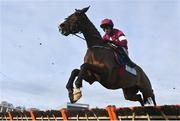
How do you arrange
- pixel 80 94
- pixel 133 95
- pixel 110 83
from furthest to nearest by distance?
1. pixel 133 95
2. pixel 110 83
3. pixel 80 94

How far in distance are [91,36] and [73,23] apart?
64 centimetres

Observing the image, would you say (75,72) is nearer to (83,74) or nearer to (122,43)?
(83,74)

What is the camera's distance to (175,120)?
843 centimetres

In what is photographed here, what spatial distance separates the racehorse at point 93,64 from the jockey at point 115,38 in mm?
261

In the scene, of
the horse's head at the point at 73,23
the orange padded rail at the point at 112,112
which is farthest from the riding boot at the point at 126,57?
the orange padded rail at the point at 112,112

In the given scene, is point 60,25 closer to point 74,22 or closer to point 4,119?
point 74,22

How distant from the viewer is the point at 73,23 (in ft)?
36.9

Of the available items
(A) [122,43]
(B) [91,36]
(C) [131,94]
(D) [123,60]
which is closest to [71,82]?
(B) [91,36]

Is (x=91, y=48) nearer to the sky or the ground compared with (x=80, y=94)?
nearer to the sky

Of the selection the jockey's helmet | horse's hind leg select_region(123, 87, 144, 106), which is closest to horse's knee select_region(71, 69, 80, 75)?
the jockey's helmet

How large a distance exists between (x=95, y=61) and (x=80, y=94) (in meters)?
1.31

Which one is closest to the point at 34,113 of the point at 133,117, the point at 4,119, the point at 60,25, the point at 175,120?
the point at 4,119

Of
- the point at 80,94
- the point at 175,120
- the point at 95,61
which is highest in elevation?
the point at 95,61

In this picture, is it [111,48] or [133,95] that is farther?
[133,95]
